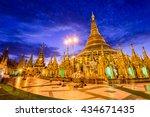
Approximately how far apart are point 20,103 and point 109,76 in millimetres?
10375

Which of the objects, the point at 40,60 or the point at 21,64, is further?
the point at 40,60

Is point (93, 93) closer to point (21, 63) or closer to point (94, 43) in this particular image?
point (94, 43)

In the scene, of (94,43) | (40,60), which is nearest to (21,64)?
(40,60)

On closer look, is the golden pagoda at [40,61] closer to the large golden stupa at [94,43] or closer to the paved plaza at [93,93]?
the large golden stupa at [94,43]

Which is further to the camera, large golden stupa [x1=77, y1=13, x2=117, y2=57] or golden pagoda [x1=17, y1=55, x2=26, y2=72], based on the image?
golden pagoda [x1=17, y1=55, x2=26, y2=72]

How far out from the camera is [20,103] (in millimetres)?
3684

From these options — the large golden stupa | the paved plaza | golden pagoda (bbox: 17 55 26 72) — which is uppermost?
the large golden stupa

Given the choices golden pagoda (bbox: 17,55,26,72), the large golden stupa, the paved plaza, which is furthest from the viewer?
golden pagoda (bbox: 17,55,26,72)

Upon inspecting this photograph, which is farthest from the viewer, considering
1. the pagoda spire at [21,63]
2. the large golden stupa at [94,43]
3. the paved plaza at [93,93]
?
the pagoda spire at [21,63]

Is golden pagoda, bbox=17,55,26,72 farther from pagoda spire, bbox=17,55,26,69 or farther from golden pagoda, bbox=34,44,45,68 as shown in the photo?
golden pagoda, bbox=34,44,45,68

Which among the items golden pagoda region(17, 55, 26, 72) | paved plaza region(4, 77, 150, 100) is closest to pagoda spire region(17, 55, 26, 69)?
golden pagoda region(17, 55, 26, 72)

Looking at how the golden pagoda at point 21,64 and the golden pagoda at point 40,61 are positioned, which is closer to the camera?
the golden pagoda at point 40,61

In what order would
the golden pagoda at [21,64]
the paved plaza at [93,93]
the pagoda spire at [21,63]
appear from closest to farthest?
1. the paved plaza at [93,93]
2. the golden pagoda at [21,64]
3. the pagoda spire at [21,63]

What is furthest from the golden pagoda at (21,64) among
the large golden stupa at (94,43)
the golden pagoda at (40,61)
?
the large golden stupa at (94,43)
